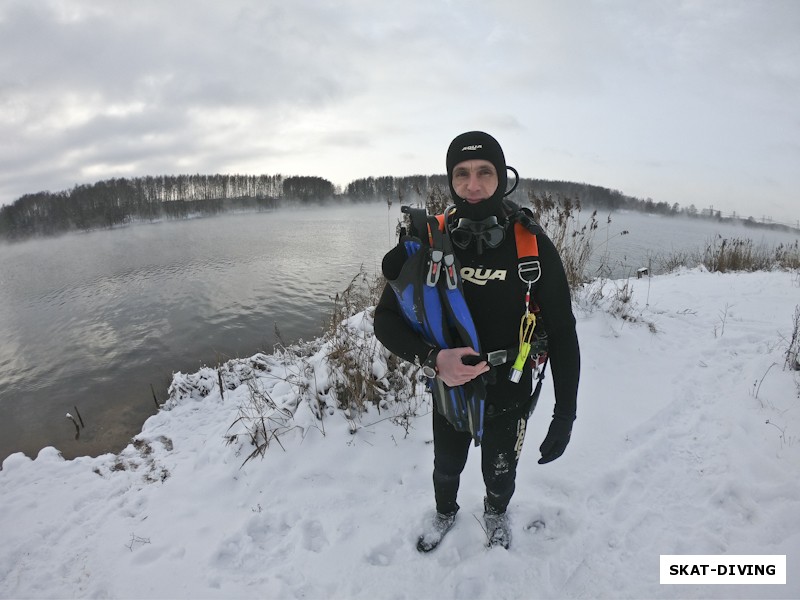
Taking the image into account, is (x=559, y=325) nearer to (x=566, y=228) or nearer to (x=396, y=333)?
(x=396, y=333)

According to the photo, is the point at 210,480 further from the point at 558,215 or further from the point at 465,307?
the point at 558,215

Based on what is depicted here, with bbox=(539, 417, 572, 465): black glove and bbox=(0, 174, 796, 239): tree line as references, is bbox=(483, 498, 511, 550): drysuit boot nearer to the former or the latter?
bbox=(539, 417, 572, 465): black glove

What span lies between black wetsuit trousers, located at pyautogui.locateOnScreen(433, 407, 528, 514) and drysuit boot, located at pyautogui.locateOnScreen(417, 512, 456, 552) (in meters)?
0.07

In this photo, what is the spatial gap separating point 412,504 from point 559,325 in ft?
5.76

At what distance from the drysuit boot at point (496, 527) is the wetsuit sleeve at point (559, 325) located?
940 millimetres

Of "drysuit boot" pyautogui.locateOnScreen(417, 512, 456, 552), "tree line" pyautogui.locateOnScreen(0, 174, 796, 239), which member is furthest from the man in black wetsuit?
"tree line" pyautogui.locateOnScreen(0, 174, 796, 239)

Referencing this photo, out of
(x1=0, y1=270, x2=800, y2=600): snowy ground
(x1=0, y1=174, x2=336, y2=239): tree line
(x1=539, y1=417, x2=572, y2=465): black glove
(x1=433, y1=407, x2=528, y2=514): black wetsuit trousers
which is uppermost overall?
(x1=0, y1=174, x2=336, y2=239): tree line

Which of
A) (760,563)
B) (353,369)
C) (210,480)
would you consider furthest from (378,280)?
(760,563)

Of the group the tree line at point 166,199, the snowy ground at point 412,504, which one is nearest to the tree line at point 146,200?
the tree line at point 166,199

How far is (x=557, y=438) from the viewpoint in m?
1.92

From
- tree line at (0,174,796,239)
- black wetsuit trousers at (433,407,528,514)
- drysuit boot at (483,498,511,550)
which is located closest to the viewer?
black wetsuit trousers at (433,407,528,514)

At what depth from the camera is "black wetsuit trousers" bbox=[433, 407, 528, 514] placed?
2.10 metres

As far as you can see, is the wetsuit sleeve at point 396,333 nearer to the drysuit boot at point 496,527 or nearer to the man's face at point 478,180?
the man's face at point 478,180

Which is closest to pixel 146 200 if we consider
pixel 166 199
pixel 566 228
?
pixel 166 199
